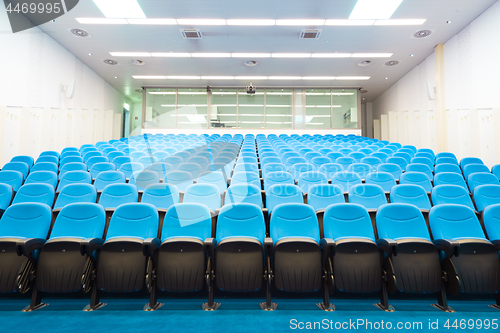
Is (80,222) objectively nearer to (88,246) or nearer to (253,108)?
(88,246)

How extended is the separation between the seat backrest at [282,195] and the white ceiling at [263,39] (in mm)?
4734

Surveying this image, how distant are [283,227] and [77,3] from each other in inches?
269

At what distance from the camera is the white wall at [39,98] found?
6094mm

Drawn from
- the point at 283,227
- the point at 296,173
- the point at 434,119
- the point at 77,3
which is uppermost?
the point at 77,3

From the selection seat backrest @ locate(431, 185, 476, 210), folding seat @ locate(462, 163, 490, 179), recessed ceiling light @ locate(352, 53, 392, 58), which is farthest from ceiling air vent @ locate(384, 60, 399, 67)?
seat backrest @ locate(431, 185, 476, 210)

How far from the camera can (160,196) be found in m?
3.20

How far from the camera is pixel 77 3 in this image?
6160mm

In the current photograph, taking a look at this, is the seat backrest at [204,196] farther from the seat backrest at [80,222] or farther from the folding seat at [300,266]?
the folding seat at [300,266]

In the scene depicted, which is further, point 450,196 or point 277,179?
point 277,179

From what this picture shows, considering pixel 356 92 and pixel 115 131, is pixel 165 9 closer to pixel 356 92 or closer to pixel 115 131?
pixel 115 131

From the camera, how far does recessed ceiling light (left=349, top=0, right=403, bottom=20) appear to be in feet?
19.7

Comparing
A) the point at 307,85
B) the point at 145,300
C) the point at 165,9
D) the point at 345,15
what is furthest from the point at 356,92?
the point at 145,300

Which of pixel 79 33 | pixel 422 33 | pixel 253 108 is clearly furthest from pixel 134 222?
pixel 253 108

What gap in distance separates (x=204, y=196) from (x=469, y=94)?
7398 millimetres
